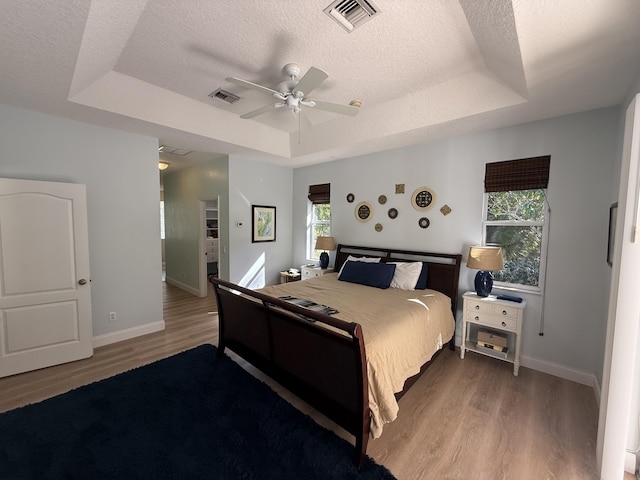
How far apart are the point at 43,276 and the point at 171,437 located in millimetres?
2261

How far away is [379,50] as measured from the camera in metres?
2.22

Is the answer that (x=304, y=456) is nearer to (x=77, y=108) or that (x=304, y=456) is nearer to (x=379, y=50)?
(x=379, y=50)

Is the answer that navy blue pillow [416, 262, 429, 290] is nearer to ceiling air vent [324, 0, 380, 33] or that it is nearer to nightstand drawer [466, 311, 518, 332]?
nightstand drawer [466, 311, 518, 332]

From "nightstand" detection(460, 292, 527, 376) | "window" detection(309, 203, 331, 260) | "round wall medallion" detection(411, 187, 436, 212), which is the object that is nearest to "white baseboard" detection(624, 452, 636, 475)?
"nightstand" detection(460, 292, 527, 376)

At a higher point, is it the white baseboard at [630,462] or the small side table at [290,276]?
the small side table at [290,276]

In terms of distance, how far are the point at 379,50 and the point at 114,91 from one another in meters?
2.60

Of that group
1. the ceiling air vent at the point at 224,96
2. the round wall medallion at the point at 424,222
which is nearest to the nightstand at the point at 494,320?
the round wall medallion at the point at 424,222

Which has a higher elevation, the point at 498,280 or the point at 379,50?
the point at 379,50

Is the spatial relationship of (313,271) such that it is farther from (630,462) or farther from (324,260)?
(630,462)

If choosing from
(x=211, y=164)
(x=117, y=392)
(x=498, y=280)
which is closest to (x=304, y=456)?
(x=117, y=392)

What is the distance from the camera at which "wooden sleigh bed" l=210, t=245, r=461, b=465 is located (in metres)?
1.70

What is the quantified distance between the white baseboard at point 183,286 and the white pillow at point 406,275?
160 inches

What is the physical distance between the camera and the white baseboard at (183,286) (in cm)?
560

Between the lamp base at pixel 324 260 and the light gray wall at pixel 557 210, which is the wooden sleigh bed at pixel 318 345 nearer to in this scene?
the light gray wall at pixel 557 210
